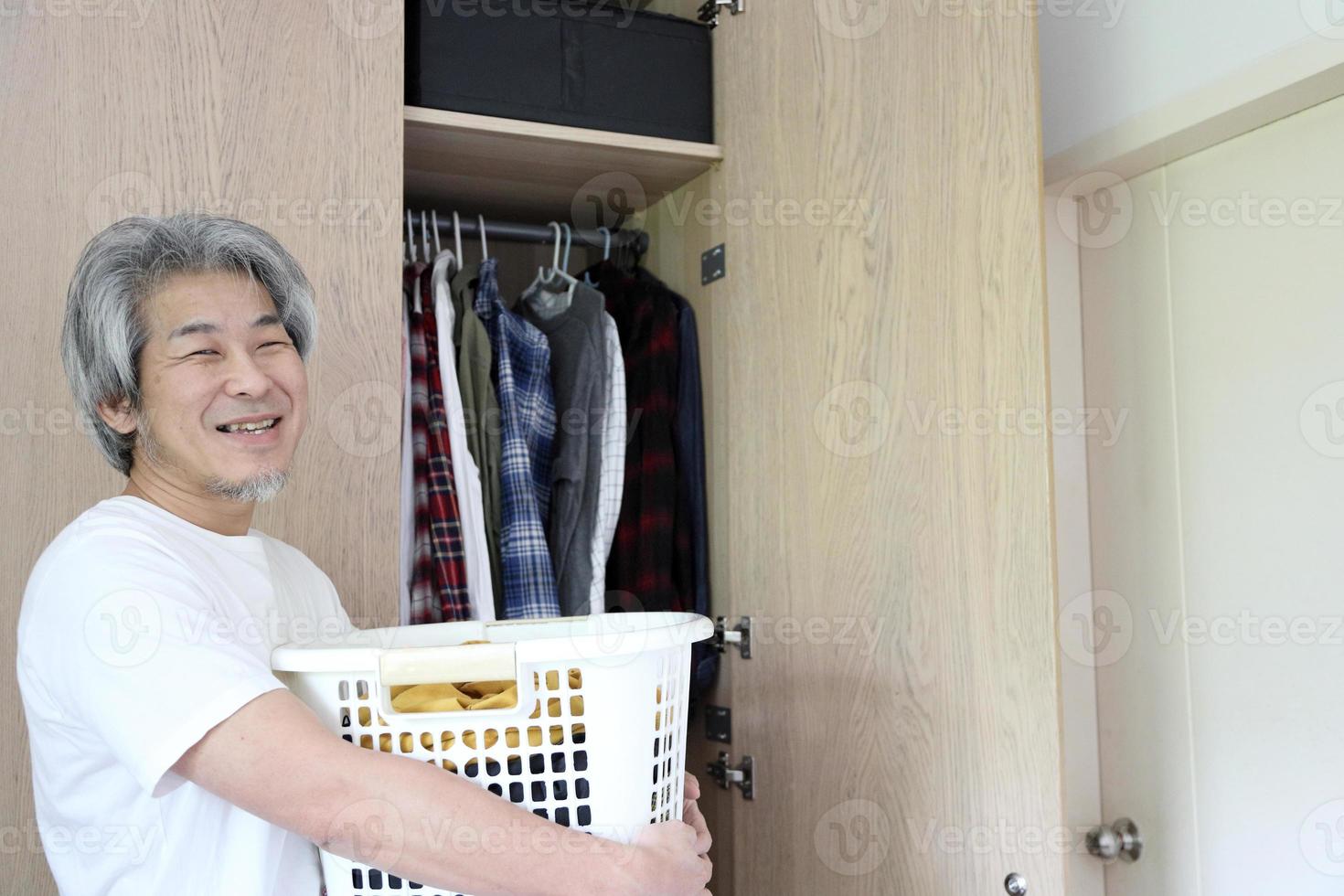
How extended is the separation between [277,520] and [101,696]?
0.82m

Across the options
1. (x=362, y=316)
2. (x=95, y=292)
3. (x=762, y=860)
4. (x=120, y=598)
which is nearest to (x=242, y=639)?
(x=120, y=598)

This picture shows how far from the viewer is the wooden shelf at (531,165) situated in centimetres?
197

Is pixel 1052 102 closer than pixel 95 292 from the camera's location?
No

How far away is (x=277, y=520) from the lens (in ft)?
5.59

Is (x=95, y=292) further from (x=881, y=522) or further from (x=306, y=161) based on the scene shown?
(x=881, y=522)

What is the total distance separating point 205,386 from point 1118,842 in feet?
4.45

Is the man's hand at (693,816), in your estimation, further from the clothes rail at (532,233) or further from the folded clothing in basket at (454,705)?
the clothes rail at (532,233)

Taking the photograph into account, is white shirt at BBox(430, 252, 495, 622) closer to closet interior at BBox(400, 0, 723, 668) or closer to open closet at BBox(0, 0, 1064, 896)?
closet interior at BBox(400, 0, 723, 668)

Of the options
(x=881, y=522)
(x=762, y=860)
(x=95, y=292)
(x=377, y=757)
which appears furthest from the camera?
(x=762, y=860)

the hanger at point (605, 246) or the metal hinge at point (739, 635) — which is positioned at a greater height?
the hanger at point (605, 246)

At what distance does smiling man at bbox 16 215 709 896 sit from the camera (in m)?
0.88

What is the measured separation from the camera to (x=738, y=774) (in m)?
1.94

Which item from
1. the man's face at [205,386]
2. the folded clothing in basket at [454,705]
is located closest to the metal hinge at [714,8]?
the man's face at [205,386]

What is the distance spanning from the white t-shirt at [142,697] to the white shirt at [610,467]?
982mm
